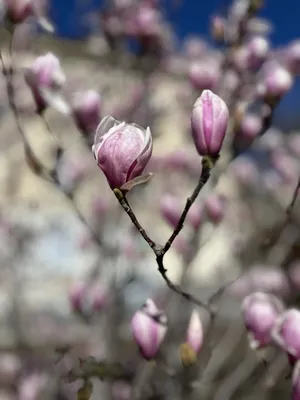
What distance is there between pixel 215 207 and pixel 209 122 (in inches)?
25.9

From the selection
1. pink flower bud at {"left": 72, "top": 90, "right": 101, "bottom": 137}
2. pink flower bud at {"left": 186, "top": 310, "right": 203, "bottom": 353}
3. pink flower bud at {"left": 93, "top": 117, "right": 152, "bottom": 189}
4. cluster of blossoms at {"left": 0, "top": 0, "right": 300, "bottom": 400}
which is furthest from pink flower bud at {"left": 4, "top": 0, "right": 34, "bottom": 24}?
pink flower bud at {"left": 186, "top": 310, "right": 203, "bottom": 353}

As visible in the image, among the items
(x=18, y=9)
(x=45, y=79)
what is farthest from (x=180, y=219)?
(x=18, y=9)

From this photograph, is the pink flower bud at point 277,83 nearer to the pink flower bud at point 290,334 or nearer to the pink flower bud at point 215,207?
the pink flower bud at point 215,207

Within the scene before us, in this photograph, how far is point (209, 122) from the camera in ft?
2.53

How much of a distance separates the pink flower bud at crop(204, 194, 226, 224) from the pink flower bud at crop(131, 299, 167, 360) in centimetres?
51

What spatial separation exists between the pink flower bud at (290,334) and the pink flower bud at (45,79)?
54cm

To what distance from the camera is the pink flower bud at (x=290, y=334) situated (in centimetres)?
86

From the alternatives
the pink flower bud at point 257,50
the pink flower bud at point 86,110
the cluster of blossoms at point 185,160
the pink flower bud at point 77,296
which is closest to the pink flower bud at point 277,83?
the cluster of blossoms at point 185,160

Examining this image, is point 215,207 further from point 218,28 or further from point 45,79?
point 45,79

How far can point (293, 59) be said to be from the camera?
1332 millimetres

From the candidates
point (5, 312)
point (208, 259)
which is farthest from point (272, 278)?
point (208, 259)

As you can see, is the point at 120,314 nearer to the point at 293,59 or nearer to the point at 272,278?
the point at 272,278

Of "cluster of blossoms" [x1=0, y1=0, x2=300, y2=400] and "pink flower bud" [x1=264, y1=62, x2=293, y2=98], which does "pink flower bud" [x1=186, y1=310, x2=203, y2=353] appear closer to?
"cluster of blossoms" [x1=0, y1=0, x2=300, y2=400]

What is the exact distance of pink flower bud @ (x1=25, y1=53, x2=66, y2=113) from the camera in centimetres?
108
